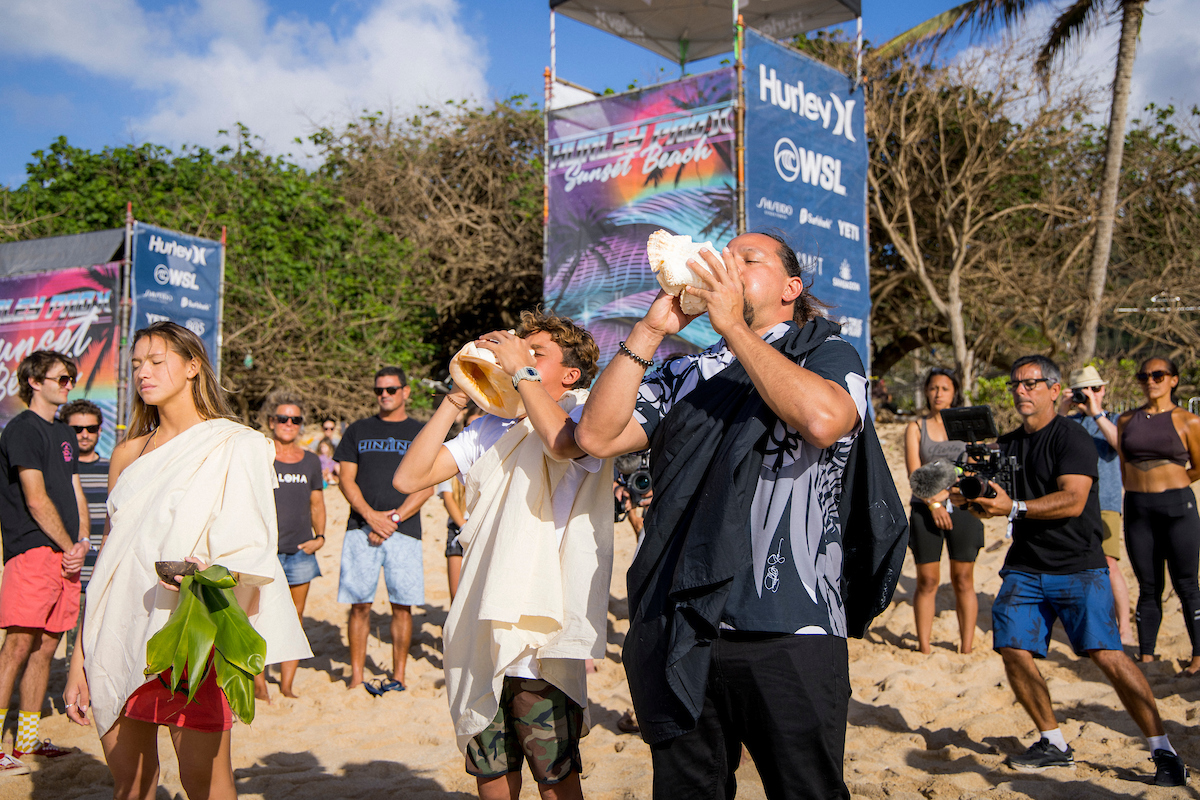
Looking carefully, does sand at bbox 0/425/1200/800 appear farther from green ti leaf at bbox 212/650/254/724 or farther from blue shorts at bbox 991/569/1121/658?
green ti leaf at bbox 212/650/254/724

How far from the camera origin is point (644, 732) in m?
2.02

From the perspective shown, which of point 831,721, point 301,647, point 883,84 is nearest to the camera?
point 831,721

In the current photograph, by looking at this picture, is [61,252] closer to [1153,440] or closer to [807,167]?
[807,167]

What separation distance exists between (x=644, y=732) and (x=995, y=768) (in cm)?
275

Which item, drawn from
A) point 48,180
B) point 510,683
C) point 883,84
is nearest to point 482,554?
point 510,683

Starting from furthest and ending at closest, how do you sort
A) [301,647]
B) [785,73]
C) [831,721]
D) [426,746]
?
[785,73] → [426,746] → [301,647] → [831,721]

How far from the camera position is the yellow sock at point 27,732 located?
421 cm

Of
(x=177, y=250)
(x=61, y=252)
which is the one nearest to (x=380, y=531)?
(x=177, y=250)

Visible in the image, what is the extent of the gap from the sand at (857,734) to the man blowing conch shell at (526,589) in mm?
1405

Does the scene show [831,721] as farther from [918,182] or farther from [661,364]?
[918,182]

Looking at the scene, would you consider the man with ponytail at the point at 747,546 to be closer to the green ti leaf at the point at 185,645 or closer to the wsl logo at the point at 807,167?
the green ti leaf at the point at 185,645

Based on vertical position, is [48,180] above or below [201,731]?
above

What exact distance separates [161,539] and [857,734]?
3.60 metres

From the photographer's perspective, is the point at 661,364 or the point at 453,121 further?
the point at 453,121
